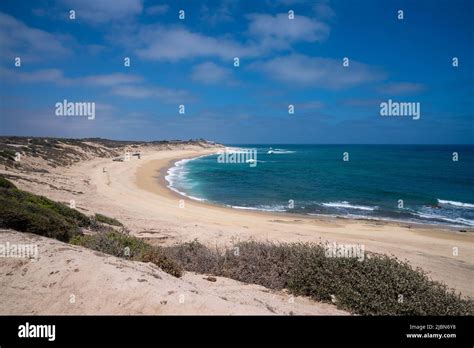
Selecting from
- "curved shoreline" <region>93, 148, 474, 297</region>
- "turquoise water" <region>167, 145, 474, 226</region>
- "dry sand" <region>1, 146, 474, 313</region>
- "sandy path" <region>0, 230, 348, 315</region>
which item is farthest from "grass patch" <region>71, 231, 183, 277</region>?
"turquoise water" <region>167, 145, 474, 226</region>

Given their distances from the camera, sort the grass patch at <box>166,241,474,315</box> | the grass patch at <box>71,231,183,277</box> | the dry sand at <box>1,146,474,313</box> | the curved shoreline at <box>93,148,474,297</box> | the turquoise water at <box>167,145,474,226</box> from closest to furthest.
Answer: the grass patch at <box>166,241,474,315</box> → the grass patch at <box>71,231,183,277</box> → the curved shoreline at <box>93,148,474,297</box> → the dry sand at <box>1,146,474,313</box> → the turquoise water at <box>167,145,474,226</box>

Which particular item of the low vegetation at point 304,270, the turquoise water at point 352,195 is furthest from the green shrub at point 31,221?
the turquoise water at point 352,195

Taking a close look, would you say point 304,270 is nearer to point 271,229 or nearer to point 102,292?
point 102,292

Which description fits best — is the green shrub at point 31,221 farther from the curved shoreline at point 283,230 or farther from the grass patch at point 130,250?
the curved shoreline at point 283,230

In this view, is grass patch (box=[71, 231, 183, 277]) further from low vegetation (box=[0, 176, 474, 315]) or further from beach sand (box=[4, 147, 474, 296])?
beach sand (box=[4, 147, 474, 296])

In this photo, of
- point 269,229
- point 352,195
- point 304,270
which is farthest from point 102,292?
point 352,195

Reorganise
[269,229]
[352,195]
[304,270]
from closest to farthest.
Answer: [304,270]
[269,229]
[352,195]
